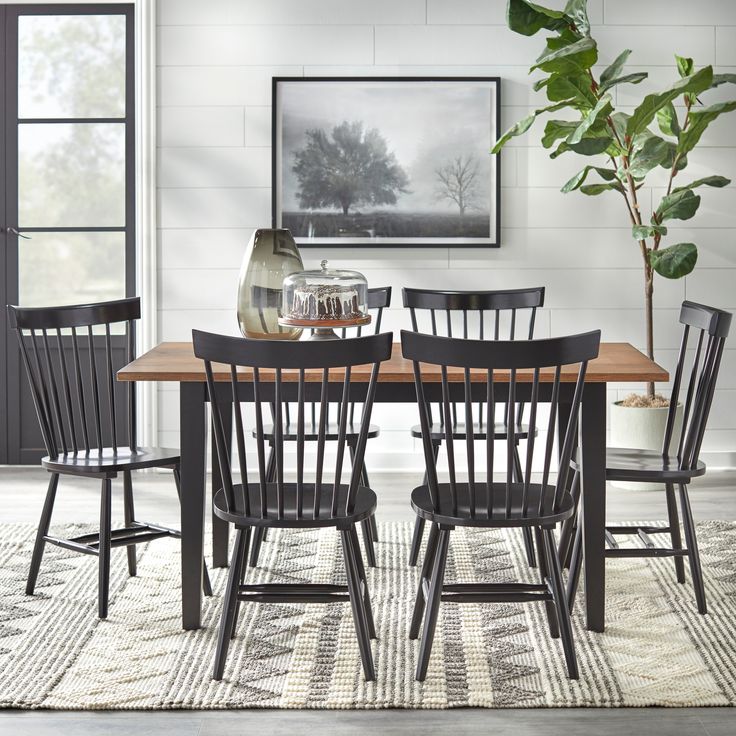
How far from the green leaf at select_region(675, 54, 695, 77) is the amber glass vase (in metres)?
2.32

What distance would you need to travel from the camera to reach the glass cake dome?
277 cm

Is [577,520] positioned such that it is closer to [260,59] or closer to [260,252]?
[260,252]

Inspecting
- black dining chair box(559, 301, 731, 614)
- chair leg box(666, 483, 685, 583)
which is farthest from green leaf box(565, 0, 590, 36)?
chair leg box(666, 483, 685, 583)

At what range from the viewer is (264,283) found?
9.55ft

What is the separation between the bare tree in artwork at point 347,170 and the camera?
4535 millimetres

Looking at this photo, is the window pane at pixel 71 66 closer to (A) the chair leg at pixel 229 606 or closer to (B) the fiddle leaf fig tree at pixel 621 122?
(B) the fiddle leaf fig tree at pixel 621 122

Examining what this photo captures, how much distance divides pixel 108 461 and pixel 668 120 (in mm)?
2948

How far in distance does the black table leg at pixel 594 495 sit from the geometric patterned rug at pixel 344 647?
0.30ft

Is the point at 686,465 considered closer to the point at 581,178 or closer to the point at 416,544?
the point at 416,544

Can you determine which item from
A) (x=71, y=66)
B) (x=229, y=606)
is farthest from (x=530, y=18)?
(x=229, y=606)

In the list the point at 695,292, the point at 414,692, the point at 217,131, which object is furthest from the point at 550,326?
the point at 414,692

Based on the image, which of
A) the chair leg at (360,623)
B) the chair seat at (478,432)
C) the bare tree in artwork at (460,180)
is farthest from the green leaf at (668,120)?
the chair leg at (360,623)

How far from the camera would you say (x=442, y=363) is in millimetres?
2188

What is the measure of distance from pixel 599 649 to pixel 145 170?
3.15 metres
